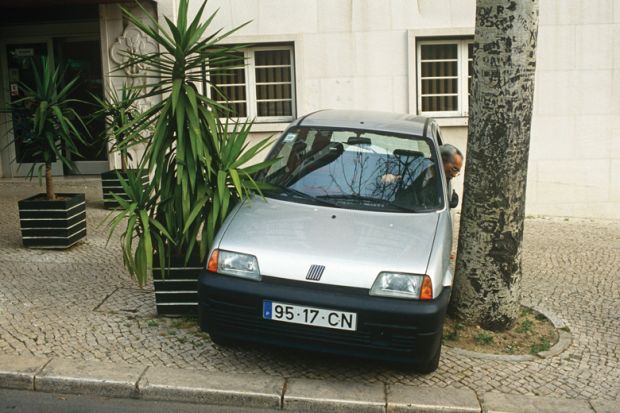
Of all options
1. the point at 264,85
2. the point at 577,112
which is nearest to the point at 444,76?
the point at 577,112

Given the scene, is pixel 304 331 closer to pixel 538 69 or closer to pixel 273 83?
pixel 273 83

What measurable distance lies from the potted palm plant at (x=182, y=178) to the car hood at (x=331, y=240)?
1.30 feet

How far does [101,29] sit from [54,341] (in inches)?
301

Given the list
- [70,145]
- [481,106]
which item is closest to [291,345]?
[481,106]

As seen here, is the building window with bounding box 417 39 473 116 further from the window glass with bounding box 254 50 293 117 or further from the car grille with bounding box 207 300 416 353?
the car grille with bounding box 207 300 416 353

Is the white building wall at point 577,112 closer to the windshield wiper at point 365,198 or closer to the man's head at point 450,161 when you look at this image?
the man's head at point 450,161

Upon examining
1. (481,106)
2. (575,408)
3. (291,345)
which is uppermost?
(481,106)

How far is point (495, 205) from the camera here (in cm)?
627

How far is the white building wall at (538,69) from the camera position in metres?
11.7

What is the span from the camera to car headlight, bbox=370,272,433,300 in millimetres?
5051

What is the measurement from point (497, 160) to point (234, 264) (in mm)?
2375

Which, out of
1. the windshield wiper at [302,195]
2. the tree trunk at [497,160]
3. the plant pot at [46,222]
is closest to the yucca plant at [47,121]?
the plant pot at [46,222]

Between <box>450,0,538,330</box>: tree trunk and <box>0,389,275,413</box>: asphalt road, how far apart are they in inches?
89.3

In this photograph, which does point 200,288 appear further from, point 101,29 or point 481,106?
point 101,29
